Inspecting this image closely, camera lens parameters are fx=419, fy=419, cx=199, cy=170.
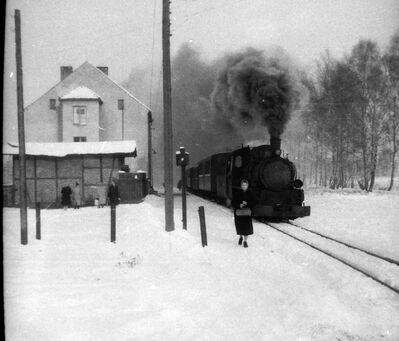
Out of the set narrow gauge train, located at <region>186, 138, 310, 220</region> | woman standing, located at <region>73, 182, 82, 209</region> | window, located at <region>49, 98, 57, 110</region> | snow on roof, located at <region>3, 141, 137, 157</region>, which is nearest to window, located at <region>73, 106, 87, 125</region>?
window, located at <region>49, 98, 57, 110</region>

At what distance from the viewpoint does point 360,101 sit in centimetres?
2480

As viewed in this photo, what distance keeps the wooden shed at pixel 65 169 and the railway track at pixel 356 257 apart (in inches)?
442

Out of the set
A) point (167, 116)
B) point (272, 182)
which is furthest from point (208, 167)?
point (167, 116)

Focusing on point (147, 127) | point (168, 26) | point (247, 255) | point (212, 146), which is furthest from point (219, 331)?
point (212, 146)

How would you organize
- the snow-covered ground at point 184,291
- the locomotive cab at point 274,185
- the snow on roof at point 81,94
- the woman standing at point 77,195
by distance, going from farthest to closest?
the snow on roof at point 81,94 < the woman standing at point 77,195 < the locomotive cab at point 274,185 < the snow-covered ground at point 184,291

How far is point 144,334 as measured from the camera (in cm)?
412

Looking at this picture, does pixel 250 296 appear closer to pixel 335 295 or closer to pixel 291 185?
pixel 335 295

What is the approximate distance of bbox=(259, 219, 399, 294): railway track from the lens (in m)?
6.44

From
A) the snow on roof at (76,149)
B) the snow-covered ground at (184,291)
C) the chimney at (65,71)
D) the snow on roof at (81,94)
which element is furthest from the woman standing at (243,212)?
the chimney at (65,71)

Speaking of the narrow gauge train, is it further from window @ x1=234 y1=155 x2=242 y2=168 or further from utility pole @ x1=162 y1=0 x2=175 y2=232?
utility pole @ x1=162 y1=0 x2=175 y2=232

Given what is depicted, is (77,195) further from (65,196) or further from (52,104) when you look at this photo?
(52,104)

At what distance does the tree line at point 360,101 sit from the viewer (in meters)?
23.1

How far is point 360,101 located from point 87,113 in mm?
19892

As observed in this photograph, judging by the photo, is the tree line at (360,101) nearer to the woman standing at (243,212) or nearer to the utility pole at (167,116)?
the utility pole at (167,116)
